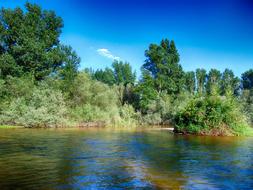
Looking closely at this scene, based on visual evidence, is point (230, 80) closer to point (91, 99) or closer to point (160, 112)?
point (160, 112)

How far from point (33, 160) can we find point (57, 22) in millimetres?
57584

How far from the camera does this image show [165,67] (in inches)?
3145

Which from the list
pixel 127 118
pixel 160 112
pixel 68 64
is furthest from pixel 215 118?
pixel 68 64

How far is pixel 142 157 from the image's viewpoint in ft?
63.7

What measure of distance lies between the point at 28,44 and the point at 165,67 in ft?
107

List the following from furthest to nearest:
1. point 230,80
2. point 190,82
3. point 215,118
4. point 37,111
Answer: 1. point 230,80
2. point 190,82
3. point 37,111
4. point 215,118

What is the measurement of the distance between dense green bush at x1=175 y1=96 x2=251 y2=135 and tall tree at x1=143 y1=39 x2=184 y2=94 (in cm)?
4044

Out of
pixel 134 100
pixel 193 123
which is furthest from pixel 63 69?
pixel 193 123

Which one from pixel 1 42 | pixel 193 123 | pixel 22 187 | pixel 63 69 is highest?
pixel 1 42

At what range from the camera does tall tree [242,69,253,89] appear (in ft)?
358

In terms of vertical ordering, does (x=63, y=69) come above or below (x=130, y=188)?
above

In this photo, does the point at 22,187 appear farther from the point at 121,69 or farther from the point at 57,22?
the point at 121,69

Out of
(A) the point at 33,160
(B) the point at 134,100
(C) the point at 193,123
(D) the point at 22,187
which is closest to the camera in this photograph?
(D) the point at 22,187

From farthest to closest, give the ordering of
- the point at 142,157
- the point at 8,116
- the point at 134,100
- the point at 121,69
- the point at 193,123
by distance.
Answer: the point at 121,69, the point at 134,100, the point at 8,116, the point at 193,123, the point at 142,157
